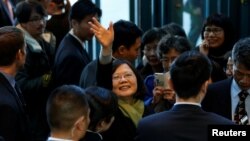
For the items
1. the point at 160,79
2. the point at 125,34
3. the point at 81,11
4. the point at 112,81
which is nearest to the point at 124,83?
the point at 112,81

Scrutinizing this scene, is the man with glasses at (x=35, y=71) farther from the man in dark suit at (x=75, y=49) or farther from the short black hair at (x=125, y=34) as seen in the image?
the short black hair at (x=125, y=34)

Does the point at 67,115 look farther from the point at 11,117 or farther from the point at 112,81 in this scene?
the point at 112,81

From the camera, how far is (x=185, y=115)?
10.0ft

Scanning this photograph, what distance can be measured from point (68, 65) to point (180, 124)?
1684 millimetres

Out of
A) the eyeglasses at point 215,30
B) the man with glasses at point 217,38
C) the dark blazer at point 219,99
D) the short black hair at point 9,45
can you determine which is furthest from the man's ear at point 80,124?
the eyeglasses at point 215,30

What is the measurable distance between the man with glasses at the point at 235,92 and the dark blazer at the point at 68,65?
1.11 metres

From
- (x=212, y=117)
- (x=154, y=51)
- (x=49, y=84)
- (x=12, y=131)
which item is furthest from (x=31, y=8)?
(x=212, y=117)

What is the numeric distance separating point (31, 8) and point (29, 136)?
5.16 feet

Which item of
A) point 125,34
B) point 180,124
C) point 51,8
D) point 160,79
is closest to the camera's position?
point 180,124

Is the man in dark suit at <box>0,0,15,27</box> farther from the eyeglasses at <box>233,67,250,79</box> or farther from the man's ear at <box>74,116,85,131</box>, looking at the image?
the man's ear at <box>74,116,85,131</box>

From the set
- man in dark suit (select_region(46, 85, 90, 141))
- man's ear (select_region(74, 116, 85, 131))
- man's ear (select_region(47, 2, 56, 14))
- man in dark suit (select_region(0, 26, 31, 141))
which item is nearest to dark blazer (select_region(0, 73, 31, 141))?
man in dark suit (select_region(0, 26, 31, 141))

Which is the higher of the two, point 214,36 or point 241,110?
point 214,36

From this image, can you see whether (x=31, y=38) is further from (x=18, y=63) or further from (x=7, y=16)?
(x=18, y=63)

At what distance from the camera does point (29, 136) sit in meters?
3.54
